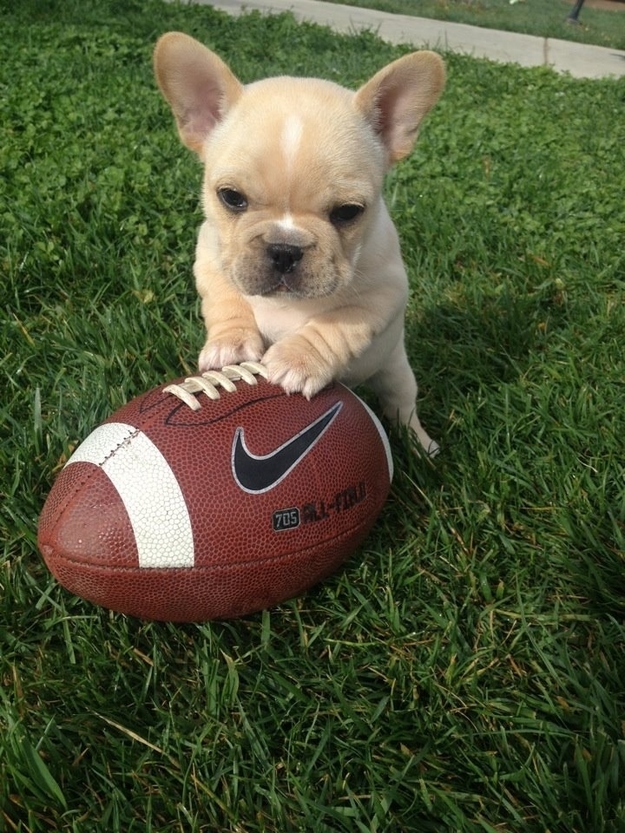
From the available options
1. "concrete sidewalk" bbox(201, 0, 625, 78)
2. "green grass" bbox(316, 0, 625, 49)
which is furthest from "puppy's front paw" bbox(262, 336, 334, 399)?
"green grass" bbox(316, 0, 625, 49)

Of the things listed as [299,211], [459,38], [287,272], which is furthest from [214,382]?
[459,38]

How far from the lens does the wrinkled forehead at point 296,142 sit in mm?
2619

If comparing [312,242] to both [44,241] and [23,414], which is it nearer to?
[23,414]

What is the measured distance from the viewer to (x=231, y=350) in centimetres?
287

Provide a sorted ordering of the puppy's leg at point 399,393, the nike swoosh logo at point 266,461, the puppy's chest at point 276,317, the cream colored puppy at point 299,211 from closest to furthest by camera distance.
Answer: the nike swoosh logo at point 266,461 < the cream colored puppy at point 299,211 < the puppy's chest at point 276,317 < the puppy's leg at point 399,393

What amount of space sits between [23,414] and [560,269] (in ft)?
11.2

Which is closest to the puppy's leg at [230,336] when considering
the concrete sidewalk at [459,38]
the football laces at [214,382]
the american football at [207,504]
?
the football laces at [214,382]

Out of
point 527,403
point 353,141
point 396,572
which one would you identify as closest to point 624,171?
point 527,403

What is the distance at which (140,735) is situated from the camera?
2.21m

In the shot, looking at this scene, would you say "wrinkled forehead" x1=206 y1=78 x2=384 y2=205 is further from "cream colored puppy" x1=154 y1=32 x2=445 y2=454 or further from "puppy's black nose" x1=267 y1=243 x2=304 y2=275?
"puppy's black nose" x1=267 y1=243 x2=304 y2=275

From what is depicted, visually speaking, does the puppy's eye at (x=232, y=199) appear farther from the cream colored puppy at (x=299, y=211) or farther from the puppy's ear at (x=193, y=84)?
the puppy's ear at (x=193, y=84)

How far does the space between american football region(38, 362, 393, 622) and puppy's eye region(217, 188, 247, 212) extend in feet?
2.13

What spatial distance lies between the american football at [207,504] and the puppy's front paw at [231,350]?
0.70 feet

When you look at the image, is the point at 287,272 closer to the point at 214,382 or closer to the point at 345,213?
the point at 345,213
